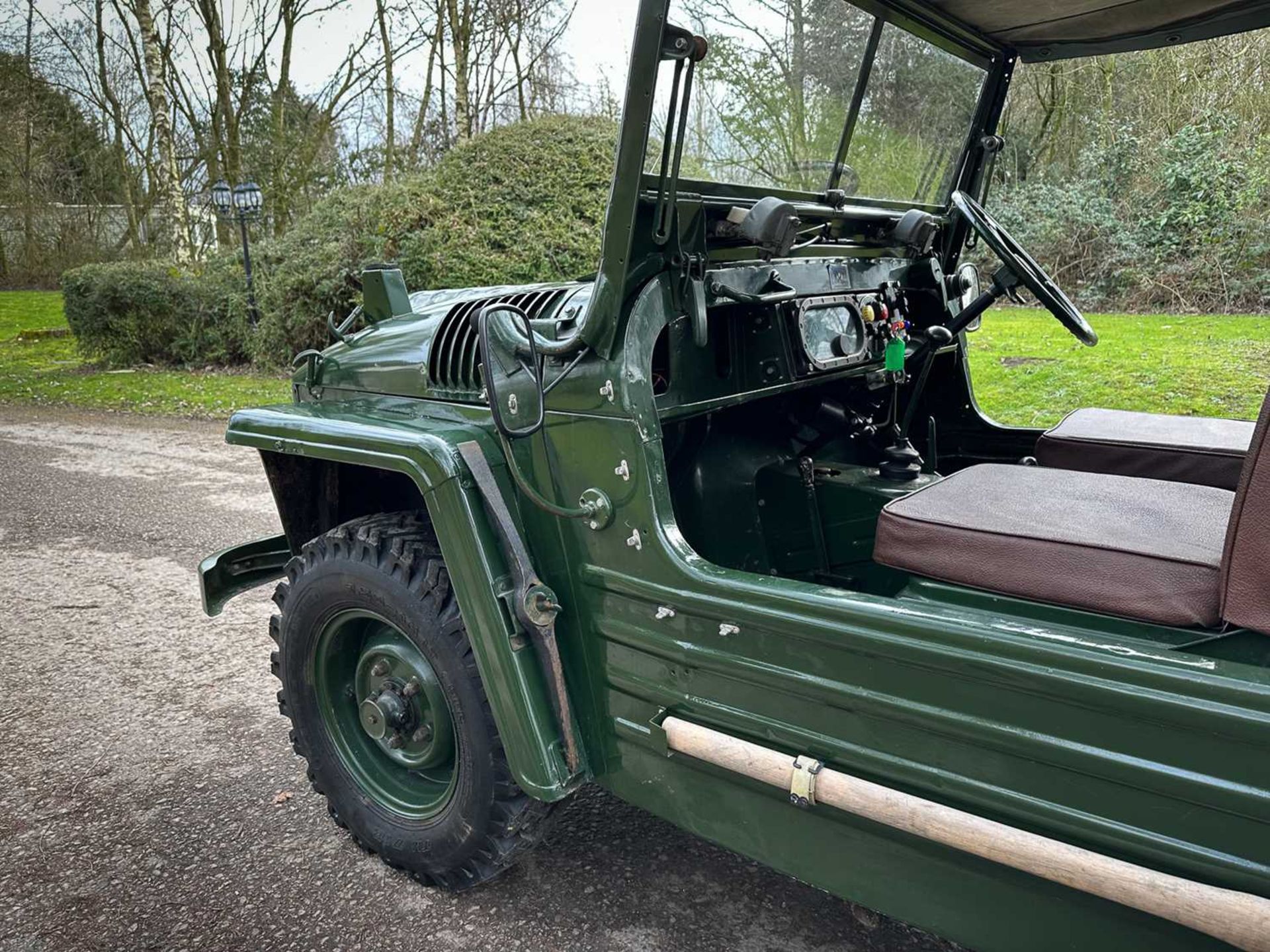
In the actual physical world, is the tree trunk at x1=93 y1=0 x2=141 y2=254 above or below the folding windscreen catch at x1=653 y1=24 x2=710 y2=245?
above

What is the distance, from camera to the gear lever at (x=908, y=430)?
2521 millimetres

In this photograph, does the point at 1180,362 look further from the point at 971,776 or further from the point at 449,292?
the point at 971,776

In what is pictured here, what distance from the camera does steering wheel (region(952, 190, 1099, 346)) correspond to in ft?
8.03

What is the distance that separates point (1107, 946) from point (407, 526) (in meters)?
1.65

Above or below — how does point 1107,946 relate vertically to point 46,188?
below

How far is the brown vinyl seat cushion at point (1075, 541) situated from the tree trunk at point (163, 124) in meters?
14.7

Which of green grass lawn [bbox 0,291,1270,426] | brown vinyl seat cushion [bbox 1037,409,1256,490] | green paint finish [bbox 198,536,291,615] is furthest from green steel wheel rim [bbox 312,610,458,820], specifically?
green grass lawn [bbox 0,291,1270,426]

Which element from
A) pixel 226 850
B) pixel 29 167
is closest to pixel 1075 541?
pixel 226 850

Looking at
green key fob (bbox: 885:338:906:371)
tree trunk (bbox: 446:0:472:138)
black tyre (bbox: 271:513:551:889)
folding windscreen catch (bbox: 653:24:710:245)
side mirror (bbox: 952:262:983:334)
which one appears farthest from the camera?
tree trunk (bbox: 446:0:472:138)

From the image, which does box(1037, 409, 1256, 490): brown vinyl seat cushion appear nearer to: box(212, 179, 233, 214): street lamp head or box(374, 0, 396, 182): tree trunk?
box(212, 179, 233, 214): street lamp head

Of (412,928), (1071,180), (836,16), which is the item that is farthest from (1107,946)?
(1071,180)

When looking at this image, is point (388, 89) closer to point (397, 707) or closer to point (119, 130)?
point (119, 130)

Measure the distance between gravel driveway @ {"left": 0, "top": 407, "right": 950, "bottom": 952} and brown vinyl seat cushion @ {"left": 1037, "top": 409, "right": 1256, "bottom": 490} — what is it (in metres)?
1.32

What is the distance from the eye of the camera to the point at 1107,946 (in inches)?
55.8
